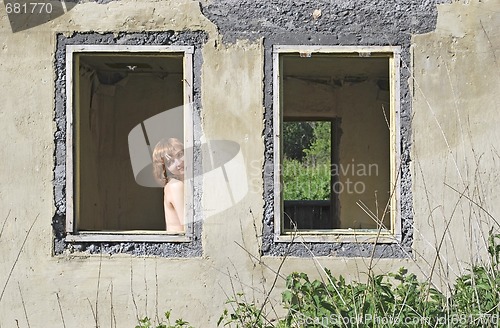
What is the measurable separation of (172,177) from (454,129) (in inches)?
97.2

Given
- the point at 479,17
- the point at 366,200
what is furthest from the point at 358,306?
the point at 366,200

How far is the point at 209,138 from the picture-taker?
6.30m

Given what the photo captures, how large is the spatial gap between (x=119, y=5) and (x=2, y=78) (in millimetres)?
1023

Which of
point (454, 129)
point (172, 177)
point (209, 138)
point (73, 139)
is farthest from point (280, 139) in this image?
point (73, 139)

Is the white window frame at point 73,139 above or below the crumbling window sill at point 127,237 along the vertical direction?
above

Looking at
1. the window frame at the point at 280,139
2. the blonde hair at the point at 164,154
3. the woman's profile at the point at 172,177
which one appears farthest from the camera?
the blonde hair at the point at 164,154

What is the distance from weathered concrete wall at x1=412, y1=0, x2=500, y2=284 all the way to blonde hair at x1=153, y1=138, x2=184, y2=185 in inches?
87.2

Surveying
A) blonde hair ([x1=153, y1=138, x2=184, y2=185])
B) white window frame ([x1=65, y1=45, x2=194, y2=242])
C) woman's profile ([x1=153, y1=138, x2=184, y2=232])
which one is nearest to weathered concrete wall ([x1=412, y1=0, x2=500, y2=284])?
white window frame ([x1=65, y1=45, x2=194, y2=242])

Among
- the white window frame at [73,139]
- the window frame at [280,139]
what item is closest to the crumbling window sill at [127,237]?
the white window frame at [73,139]

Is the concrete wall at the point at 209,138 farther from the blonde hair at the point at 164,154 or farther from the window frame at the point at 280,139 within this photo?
the blonde hair at the point at 164,154

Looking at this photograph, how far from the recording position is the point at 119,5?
249 inches

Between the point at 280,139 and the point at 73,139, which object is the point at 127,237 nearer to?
the point at 73,139

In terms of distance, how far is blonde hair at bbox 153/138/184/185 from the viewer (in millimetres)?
7473

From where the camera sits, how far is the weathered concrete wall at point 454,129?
6277 mm
